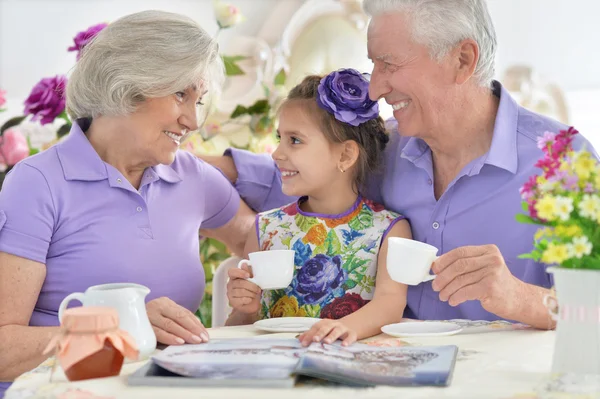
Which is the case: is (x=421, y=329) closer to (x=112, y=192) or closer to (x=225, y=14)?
(x=112, y=192)

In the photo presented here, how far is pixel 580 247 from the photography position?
1.13 meters

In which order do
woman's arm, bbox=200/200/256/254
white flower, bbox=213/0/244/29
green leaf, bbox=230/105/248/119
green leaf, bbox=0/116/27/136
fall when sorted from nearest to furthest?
woman's arm, bbox=200/200/256/254
green leaf, bbox=0/116/27/136
white flower, bbox=213/0/244/29
green leaf, bbox=230/105/248/119

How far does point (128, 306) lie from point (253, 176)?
993 millimetres

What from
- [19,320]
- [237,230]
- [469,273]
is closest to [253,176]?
→ [237,230]

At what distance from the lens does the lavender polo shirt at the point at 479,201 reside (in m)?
1.85

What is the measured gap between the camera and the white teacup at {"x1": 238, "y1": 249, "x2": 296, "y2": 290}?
5.38ft

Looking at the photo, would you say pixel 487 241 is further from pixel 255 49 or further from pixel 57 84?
pixel 255 49

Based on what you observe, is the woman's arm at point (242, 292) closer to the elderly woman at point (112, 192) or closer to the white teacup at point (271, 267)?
the white teacup at point (271, 267)

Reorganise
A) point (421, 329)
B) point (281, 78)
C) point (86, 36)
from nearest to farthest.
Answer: point (421, 329) → point (86, 36) → point (281, 78)

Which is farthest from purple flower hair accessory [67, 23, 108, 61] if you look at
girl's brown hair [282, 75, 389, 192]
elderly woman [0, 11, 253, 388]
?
girl's brown hair [282, 75, 389, 192]

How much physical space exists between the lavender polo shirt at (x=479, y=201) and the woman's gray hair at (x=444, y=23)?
0.18m

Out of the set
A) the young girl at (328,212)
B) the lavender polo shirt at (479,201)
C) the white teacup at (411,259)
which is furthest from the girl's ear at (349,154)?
the white teacup at (411,259)

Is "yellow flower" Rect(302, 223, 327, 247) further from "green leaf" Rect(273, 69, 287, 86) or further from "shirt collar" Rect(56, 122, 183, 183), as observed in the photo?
"green leaf" Rect(273, 69, 287, 86)

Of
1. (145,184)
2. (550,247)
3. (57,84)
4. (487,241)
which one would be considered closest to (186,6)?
(57,84)
